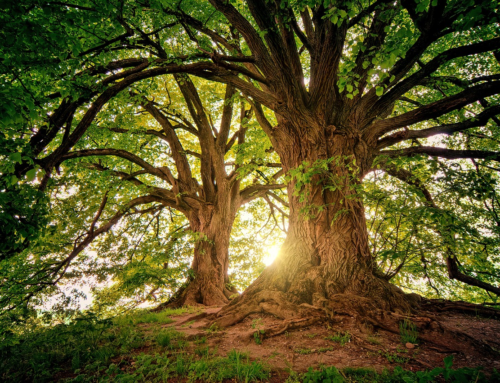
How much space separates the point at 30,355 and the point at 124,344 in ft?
3.71

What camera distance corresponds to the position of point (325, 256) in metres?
4.20

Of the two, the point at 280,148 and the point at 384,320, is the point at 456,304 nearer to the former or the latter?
the point at 384,320

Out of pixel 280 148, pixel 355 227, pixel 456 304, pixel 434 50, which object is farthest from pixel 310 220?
pixel 434 50

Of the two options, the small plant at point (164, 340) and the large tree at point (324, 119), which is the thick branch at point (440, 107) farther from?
the small plant at point (164, 340)

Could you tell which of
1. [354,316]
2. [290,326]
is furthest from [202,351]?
[354,316]

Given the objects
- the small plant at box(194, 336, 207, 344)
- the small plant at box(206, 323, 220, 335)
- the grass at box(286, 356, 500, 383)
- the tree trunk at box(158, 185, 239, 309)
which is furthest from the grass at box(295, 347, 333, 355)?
the tree trunk at box(158, 185, 239, 309)

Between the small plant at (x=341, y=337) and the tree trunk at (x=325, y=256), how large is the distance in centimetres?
37

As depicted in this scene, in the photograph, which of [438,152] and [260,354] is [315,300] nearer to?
[260,354]

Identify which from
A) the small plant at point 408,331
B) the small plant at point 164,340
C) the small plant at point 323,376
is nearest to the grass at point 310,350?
the small plant at point 323,376

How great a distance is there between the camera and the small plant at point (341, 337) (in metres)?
2.98

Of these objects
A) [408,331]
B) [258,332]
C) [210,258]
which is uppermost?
[210,258]

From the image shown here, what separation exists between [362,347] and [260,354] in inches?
48.8

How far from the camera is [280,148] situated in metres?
5.36

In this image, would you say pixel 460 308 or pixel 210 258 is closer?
pixel 460 308
